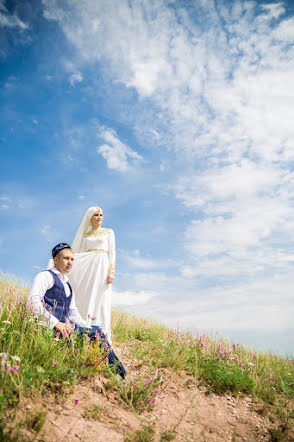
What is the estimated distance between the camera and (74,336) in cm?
441

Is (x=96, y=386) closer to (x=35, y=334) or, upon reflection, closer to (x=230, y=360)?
(x=35, y=334)

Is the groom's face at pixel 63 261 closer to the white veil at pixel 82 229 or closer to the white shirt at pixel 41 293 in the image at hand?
the white shirt at pixel 41 293

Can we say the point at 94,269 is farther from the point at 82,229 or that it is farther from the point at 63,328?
the point at 63,328

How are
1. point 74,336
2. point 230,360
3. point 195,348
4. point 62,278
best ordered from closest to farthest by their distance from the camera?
point 74,336 < point 62,278 < point 230,360 < point 195,348

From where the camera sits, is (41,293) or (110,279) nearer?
(41,293)

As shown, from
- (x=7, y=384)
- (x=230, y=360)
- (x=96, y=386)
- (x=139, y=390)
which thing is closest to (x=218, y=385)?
(x=230, y=360)

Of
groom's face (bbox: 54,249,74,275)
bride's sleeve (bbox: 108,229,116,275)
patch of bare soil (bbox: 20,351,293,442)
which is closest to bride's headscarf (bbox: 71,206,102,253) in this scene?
bride's sleeve (bbox: 108,229,116,275)

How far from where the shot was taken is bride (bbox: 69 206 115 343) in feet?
22.2

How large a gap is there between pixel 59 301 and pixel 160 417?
2354 millimetres

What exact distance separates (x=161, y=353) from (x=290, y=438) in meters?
2.96

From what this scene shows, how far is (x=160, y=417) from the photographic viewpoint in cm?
408

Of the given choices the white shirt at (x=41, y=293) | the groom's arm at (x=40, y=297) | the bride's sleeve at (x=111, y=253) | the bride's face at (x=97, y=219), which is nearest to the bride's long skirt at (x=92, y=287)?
the bride's sleeve at (x=111, y=253)

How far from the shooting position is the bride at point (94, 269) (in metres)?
6.76

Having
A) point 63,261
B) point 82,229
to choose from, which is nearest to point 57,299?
point 63,261
